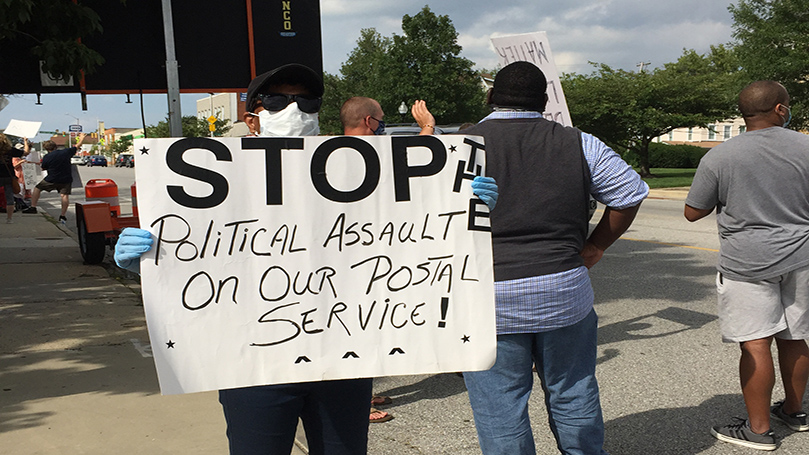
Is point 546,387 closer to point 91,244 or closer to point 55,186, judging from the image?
point 91,244

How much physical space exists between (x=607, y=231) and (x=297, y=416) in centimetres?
139

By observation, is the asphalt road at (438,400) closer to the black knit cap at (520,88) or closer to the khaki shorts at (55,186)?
the black knit cap at (520,88)

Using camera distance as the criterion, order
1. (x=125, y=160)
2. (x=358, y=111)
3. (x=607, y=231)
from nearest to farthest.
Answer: (x=607, y=231), (x=358, y=111), (x=125, y=160)

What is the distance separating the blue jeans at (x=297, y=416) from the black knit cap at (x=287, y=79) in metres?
0.95

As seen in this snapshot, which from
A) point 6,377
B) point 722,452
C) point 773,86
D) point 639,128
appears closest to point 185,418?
point 6,377

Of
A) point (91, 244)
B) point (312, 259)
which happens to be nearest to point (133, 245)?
point (312, 259)

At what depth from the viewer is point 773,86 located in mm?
3715

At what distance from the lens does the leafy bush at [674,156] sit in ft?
149

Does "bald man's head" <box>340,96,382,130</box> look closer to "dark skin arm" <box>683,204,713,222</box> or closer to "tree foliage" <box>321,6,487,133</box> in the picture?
"dark skin arm" <box>683,204,713,222</box>

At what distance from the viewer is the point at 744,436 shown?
382 cm

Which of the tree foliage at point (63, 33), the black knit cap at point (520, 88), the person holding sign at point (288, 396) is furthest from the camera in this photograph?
the tree foliage at point (63, 33)

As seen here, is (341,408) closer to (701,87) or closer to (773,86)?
(773,86)

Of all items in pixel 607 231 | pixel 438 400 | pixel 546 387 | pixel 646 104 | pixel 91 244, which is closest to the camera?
pixel 546 387

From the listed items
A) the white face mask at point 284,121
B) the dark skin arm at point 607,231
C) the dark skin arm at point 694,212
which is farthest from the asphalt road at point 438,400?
the white face mask at point 284,121
